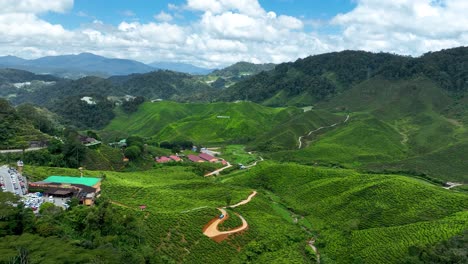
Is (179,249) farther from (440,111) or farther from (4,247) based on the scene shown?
(440,111)

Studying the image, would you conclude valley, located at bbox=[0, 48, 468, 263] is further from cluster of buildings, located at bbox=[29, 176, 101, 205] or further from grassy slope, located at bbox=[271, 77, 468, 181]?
cluster of buildings, located at bbox=[29, 176, 101, 205]

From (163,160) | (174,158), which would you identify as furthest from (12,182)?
(174,158)

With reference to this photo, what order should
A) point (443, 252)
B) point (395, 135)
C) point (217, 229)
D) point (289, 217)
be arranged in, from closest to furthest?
point (443, 252) < point (217, 229) < point (289, 217) < point (395, 135)

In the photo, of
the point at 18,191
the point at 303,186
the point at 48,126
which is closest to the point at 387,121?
the point at 303,186

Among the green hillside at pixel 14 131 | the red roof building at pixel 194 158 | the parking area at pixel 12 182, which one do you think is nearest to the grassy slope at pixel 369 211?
the red roof building at pixel 194 158

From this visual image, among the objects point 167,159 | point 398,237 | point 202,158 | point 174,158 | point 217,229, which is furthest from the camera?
point 202,158

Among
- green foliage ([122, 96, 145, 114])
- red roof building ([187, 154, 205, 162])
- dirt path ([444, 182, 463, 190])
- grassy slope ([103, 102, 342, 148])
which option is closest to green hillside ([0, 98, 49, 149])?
red roof building ([187, 154, 205, 162])

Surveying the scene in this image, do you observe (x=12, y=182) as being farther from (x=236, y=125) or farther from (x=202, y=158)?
(x=236, y=125)

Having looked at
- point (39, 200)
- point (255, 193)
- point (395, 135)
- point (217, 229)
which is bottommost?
point (255, 193)

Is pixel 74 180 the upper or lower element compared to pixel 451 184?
upper
